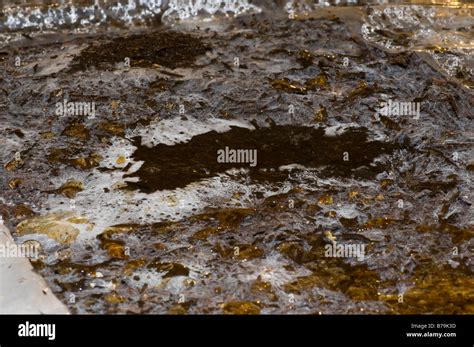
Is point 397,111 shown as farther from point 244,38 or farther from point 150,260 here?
point 150,260

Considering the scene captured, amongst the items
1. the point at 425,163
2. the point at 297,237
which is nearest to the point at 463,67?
the point at 425,163

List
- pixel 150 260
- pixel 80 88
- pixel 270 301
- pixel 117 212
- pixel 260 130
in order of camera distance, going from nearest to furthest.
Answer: pixel 270 301 < pixel 150 260 < pixel 117 212 < pixel 260 130 < pixel 80 88

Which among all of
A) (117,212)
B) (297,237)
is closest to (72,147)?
(117,212)

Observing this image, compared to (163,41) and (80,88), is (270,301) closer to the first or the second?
(80,88)

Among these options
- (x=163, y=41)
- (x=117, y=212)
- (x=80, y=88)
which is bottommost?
(x=117, y=212)

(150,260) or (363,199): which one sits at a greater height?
(363,199)

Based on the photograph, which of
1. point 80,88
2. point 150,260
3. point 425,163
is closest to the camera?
point 150,260

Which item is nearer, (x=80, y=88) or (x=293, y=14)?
(x=80, y=88)
